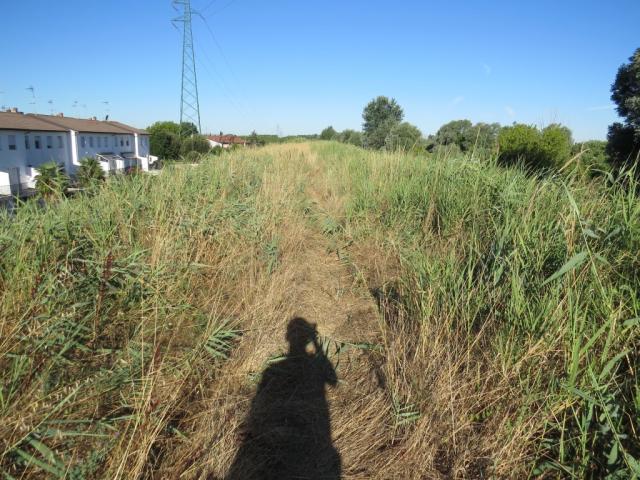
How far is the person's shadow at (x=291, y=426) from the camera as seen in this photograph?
1660 millimetres

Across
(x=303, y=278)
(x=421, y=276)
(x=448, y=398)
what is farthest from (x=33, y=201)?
(x=448, y=398)

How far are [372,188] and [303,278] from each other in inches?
80.3

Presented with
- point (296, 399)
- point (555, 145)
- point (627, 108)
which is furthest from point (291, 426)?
point (627, 108)

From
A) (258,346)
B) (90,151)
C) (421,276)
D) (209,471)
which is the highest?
(90,151)

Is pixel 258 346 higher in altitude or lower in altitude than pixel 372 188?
lower

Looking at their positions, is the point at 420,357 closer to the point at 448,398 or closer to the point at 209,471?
the point at 448,398

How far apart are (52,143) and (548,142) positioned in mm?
38651

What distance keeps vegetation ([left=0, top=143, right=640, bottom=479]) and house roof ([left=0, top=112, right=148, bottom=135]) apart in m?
32.4

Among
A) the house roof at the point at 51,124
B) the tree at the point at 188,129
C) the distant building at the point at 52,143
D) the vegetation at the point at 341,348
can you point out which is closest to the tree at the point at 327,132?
the tree at the point at 188,129

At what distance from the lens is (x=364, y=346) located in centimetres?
252

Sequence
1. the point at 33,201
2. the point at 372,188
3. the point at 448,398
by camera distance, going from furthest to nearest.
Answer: the point at 372,188 < the point at 33,201 < the point at 448,398

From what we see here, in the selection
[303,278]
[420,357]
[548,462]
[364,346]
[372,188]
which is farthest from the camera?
[372,188]

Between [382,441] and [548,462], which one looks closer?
[548,462]

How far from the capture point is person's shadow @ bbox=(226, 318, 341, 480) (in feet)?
5.45
